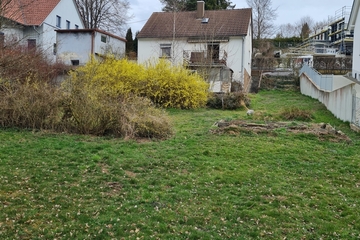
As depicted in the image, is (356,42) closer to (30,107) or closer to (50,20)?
(30,107)

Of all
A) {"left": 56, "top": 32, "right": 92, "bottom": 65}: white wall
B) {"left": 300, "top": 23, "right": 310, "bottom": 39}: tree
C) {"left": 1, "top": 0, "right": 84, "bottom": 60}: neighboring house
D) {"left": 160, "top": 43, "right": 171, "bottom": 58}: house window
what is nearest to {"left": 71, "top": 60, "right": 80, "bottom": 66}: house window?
{"left": 56, "top": 32, "right": 92, "bottom": 65}: white wall

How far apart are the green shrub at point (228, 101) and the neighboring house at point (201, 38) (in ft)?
26.0

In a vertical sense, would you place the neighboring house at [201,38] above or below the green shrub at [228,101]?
above

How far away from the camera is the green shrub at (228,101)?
19016mm

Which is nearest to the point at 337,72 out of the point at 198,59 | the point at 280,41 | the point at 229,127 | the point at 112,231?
the point at 198,59

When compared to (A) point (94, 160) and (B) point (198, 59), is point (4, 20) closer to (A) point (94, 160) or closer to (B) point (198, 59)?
(A) point (94, 160)

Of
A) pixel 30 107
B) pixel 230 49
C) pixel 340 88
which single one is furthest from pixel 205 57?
pixel 30 107

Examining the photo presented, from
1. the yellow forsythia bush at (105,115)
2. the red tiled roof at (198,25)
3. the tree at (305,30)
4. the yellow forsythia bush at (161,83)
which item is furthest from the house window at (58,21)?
the tree at (305,30)

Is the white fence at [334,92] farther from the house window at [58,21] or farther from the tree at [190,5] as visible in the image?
the house window at [58,21]

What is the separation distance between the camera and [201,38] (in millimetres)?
29391

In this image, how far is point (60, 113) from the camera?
10.9 m

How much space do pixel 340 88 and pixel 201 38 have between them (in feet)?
52.4

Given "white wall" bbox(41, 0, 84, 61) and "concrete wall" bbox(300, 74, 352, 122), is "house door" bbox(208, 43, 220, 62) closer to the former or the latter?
"concrete wall" bbox(300, 74, 352, 122)

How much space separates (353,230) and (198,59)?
2389 cm
